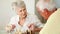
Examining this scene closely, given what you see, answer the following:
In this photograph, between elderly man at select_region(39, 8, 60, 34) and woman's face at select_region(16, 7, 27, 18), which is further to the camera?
woman's face at select_region(16, 7, 27, 18)

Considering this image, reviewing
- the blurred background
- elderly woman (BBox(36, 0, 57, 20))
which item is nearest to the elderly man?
elderly woman (BBox(36, 0, 57, 20))

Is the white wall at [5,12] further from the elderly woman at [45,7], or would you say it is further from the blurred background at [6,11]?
the elderly woman at [45,7]

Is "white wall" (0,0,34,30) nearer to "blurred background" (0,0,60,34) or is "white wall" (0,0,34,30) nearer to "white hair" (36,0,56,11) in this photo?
"blurred background" (0,0,60,34)

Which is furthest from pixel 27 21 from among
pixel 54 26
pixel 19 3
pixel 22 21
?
pixel 54 26

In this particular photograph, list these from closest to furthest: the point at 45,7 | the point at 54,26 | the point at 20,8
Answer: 1. the point at 54,26
2. the point at 45,7
3. the point at 20,8

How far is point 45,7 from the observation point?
137 cm

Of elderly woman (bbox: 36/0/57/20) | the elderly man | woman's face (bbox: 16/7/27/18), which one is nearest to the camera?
the elderly man

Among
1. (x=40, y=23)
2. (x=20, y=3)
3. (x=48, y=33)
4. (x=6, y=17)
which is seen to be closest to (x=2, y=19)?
(x=6, y=17)

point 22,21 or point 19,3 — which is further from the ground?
point 19,3

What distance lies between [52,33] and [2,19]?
713 mm

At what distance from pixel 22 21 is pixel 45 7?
26 centimetres

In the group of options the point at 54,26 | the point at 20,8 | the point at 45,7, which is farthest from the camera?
the point at 20,8

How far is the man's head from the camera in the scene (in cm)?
145

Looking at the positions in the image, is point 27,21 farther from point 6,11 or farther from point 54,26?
point 54,26
